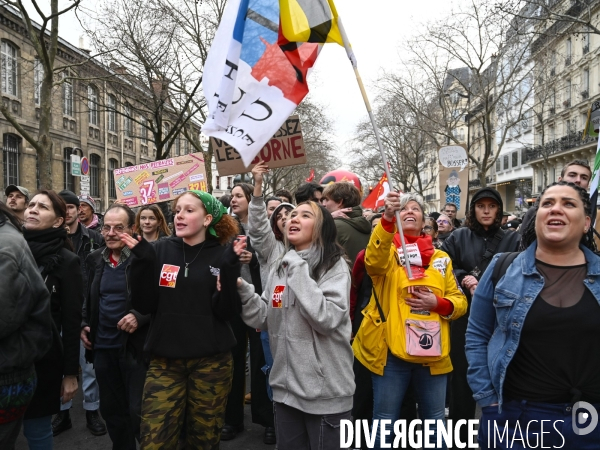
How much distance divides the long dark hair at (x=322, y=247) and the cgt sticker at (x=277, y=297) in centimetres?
21

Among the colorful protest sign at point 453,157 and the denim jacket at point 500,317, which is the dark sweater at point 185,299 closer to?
the denim jacket at point 500,317

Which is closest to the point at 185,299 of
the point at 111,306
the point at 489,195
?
the point at 111,306

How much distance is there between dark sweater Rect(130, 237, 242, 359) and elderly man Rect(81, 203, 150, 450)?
1.49 ft

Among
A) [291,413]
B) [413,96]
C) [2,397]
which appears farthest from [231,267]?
[413,96]

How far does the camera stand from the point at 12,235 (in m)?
Result: 2.79

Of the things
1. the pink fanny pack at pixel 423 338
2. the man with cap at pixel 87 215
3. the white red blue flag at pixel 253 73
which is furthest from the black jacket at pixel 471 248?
the man with cap at pixel 87 215

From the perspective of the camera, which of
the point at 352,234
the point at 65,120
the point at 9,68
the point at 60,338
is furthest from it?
the point at 65,120

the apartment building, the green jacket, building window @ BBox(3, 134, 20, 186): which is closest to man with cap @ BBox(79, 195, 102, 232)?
the green jacket

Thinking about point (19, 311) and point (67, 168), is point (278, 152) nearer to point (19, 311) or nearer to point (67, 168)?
point (19, 311)

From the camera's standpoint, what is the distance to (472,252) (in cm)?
423

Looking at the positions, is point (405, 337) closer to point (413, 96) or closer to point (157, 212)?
point (157, 212)

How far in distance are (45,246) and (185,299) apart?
1.16m

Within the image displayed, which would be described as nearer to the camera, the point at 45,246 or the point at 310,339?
the point at 310,339

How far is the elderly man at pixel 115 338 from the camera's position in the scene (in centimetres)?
363
